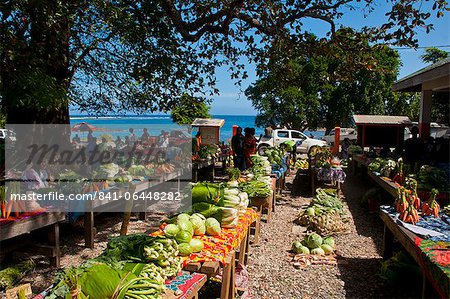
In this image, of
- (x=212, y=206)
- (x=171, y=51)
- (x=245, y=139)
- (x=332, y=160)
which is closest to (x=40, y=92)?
(x=212, y=206)

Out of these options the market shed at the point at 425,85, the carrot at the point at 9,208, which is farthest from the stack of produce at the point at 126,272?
the market shed at the point at 425,85

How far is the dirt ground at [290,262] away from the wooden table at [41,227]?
0.23 meters

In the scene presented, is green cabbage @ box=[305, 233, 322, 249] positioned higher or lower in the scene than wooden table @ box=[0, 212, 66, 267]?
lower

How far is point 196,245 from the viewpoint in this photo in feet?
10.2

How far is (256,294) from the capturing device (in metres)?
4.11

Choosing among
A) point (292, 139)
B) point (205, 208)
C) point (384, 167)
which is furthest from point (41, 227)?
point (292, 139)

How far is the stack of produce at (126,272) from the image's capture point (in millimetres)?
2082

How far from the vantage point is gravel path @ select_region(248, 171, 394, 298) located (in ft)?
13.7

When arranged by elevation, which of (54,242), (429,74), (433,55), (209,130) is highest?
(433,55)

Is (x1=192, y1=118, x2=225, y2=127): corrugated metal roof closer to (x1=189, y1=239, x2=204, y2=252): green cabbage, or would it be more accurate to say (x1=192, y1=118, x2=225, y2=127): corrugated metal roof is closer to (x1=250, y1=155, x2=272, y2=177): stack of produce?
(x1=250, y1=155, x2=272, y2=177): stack of produce

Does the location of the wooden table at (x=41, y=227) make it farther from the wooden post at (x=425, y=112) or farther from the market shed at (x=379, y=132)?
the market shed at (x=379, y=132)

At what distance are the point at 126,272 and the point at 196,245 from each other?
87cm

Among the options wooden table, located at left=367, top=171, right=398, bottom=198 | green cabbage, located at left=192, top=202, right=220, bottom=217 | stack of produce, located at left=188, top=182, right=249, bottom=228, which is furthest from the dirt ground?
green cabbage, located at left=192, top=202, right=220, bottom=217

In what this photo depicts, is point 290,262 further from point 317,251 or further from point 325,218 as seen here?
point 325,218
